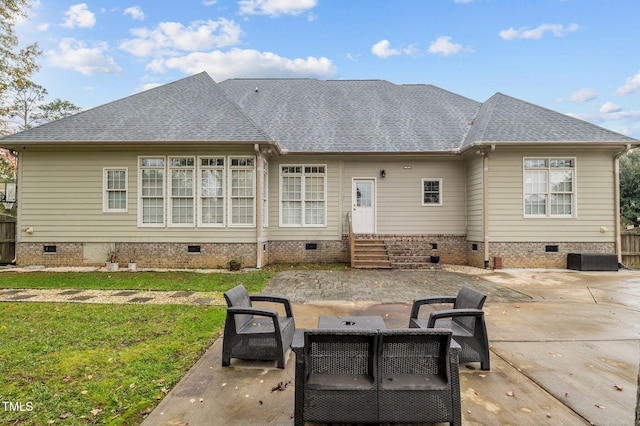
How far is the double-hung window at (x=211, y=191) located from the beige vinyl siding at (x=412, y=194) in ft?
14.6

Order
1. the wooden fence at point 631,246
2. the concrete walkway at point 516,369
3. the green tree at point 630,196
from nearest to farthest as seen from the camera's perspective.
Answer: the concrete walkway at point 516,369 → the wooden fence at point 631,246 → the green tree at point 630,196

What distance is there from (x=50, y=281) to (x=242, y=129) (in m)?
6.65

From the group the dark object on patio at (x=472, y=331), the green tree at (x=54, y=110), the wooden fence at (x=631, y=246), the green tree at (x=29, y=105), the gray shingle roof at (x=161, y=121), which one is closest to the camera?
the dark object on patio at (x=472, y=331)

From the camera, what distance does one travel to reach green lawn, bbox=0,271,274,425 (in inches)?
102

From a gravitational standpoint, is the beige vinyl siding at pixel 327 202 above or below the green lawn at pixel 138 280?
above

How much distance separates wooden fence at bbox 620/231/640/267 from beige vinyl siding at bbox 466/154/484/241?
4956 mm

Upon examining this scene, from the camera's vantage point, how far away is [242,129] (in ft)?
35.2

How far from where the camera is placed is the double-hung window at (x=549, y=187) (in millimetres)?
10914

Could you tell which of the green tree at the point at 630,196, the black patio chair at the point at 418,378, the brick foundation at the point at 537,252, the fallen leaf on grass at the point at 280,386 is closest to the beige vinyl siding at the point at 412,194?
the brick foundation at the point at 537,252

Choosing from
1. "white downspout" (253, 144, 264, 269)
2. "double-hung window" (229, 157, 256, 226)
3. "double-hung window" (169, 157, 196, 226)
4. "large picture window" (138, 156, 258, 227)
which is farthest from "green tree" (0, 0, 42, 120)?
"white downspout" (253, 144, 264, 269)

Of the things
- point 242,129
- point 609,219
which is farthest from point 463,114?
point 242,129

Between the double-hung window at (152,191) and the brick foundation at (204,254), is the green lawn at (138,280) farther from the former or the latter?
the double-hung window at (152,191)

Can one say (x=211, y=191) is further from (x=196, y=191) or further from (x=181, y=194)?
(x=181, y=194)

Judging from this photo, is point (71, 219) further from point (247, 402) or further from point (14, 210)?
point (247, 402)
